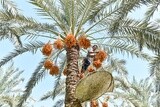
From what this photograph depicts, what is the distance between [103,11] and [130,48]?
70.7 inches

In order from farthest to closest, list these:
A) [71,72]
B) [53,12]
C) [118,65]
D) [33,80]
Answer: [118,65]
[33,80]
[53,12]
[71,72]

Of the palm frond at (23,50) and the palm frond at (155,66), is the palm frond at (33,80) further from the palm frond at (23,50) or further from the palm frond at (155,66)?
the palm frond at (155,66)

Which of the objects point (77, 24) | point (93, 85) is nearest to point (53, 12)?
point (77, 24)

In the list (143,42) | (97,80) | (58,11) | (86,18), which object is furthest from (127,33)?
(97,80)

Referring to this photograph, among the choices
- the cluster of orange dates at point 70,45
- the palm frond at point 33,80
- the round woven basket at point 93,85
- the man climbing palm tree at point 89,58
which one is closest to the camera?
the round woven basket at point 93,85

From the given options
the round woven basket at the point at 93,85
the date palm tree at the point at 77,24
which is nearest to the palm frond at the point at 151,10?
the date palm tree at the point at 77,24

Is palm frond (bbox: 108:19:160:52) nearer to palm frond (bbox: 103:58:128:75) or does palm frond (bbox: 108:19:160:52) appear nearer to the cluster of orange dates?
the cluster of orange dates

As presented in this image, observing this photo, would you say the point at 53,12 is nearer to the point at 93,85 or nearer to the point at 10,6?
the point at 10,6

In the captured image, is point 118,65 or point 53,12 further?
point 118,65

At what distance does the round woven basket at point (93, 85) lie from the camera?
4.67 meters

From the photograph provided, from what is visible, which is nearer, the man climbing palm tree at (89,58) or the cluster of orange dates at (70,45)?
the cluster of orange dates at (70,45)

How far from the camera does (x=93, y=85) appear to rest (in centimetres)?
468

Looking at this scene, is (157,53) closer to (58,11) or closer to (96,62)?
(96,62)

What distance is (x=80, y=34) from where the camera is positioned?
11.3 meters
